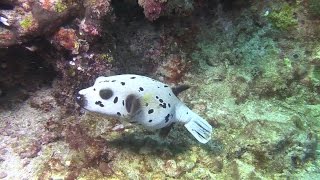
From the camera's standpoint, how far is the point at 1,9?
3.74 meters

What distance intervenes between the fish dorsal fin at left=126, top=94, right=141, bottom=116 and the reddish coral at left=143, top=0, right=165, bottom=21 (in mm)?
1137

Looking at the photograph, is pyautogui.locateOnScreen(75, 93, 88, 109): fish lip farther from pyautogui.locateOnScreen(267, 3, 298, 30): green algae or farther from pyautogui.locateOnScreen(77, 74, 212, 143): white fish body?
pyautogui.locateOnScreen(267, 3, 298, 30): green algae

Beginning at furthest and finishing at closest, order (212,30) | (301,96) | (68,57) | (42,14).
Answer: (212,30), (301,96), (68,57), (42,14)

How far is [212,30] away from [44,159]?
3.01 metres

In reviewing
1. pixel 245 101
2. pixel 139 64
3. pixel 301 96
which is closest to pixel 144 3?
pixel 139 64

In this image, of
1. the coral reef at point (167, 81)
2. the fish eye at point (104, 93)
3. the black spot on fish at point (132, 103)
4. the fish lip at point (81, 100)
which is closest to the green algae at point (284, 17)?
the coral reef at point (167, 81)

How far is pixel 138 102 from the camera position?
3.67 metres

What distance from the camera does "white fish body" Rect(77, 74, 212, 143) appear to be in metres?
3.58

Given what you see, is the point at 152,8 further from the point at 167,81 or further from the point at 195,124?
the point at 195,124

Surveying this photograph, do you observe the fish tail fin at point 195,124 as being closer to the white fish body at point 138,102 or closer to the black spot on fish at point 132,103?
the white fish body at point 138,102

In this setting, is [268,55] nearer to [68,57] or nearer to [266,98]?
[266,98]

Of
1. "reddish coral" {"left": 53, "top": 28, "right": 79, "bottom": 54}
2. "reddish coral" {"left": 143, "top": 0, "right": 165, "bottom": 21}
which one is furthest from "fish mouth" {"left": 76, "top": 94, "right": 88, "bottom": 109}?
"reddish coral" {"left": 143, "top": 0, "right": 165, "bottom": 21}

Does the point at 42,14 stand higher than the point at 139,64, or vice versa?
the point at 42,14

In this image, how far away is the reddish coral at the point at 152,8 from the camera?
4.14m
